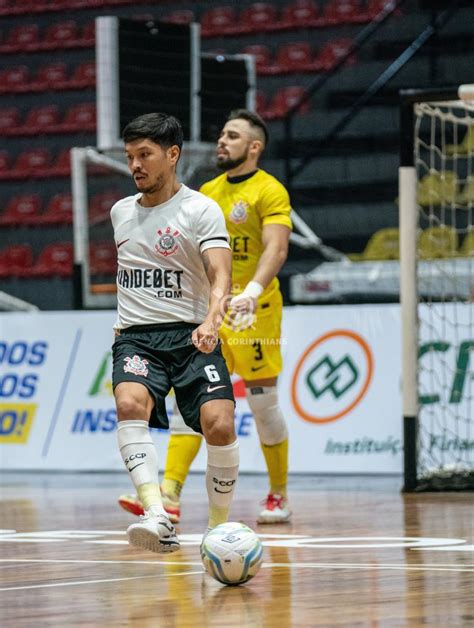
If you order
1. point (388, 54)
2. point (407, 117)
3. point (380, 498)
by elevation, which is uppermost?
point (388, 54)

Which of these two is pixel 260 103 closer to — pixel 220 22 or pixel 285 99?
pixel 285 99

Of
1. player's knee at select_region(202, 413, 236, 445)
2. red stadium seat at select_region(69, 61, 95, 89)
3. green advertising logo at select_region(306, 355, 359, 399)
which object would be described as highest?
red stadium seat at select_region(69, 61, 95, 89)

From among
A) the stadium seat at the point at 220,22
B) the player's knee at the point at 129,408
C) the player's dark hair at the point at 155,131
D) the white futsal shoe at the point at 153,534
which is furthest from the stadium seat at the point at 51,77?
the white futsal shoe at the point at 153,534

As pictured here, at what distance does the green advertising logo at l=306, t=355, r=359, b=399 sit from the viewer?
10.6m

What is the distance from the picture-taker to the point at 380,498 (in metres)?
8.68

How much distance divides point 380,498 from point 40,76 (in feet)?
40.3

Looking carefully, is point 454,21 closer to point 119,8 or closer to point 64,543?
point 119,8

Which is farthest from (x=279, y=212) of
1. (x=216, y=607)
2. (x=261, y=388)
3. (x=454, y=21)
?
(x=454, y=21)

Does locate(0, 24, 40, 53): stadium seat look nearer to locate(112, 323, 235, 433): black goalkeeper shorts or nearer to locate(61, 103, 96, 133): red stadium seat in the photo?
locate(61, 103, 96, 133): red stadium seat

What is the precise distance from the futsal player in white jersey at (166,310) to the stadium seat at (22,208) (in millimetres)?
12011

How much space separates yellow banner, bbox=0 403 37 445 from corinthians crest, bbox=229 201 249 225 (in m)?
4.54

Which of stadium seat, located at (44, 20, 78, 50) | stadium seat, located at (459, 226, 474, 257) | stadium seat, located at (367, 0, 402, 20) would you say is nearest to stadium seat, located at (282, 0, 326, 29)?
stadium seat, located at (367, 0, 402, 20)

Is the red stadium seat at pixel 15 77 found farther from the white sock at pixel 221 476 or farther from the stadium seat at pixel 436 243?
the white sock at pixel 221 476

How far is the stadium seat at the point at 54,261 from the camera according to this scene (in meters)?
16.2
